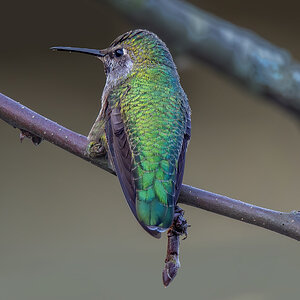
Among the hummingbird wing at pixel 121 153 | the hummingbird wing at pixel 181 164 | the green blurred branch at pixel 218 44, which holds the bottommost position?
the hummingbird wing at pixel 121 153

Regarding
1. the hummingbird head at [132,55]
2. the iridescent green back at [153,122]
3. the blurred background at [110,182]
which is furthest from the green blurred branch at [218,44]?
the blurred background at [110,182]

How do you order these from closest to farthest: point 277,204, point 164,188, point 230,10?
point 164,188 → point 230,10 → point 277,204

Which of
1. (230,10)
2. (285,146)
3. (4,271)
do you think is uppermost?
(230,10)

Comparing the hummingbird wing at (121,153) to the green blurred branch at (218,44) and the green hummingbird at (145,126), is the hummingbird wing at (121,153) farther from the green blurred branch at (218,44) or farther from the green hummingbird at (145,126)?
the green blurred branch at (218,44)

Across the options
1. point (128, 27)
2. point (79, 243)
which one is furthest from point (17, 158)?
point (128, 27)

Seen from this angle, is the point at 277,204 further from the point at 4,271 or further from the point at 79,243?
the point at 4,271

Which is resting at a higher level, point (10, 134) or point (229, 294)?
point (10, 134)
